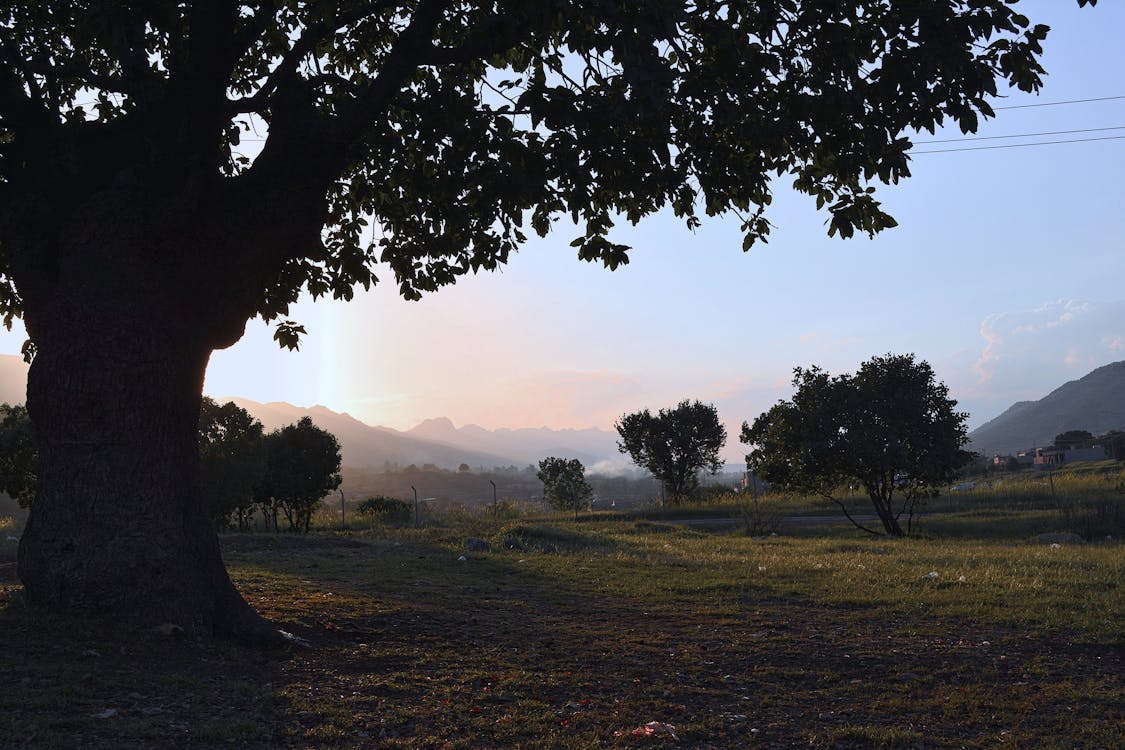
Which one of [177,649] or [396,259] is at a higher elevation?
[396,259]

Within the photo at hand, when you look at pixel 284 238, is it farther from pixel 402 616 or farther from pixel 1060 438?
pixel 1060 438

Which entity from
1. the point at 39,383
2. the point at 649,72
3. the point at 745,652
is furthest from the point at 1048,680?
the point at 39,383

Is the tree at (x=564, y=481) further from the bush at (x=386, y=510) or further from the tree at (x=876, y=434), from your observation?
the tree at (x=876, y=434)

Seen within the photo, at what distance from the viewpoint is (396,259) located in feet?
34.0

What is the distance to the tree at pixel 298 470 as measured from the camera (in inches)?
1048

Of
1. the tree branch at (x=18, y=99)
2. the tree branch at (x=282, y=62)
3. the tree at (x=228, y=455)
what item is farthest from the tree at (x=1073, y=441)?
the tree branch at (x=18, y=99)

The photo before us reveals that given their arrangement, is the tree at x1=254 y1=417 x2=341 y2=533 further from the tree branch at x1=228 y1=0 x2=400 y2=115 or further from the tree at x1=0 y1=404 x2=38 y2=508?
the tree branch at x1=228 y1=0 x2=400 y2=115

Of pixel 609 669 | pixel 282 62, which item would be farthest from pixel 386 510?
pixel 609 669

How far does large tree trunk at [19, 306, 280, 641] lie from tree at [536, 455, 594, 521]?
32967 mm

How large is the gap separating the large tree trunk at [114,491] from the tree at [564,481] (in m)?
33.0

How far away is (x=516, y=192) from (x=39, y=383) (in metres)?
4.31

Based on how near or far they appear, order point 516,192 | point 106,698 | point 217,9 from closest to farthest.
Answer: point 106,698 → point 516,192 → point 217,9

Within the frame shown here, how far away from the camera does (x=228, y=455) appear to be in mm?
22812

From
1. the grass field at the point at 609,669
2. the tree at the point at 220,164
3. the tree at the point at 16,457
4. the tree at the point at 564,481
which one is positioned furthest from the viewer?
the tree at the point at 564,481
